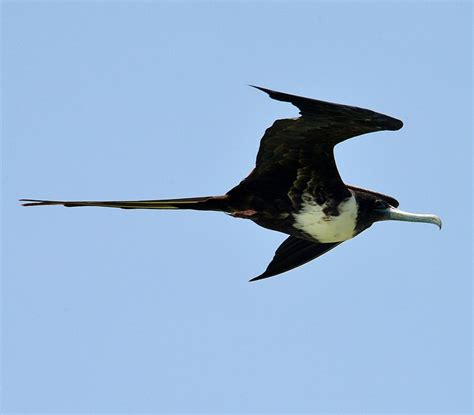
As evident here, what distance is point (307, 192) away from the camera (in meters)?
10.0

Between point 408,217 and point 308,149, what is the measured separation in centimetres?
133

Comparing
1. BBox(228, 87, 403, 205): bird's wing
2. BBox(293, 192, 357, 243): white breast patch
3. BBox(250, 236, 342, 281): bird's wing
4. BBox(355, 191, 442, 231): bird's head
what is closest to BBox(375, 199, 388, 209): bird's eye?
BBox(355, 191, 442, 231): bird's head

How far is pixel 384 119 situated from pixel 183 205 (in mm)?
1635

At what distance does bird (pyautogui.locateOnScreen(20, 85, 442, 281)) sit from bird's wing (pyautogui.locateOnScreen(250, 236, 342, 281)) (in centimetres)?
20

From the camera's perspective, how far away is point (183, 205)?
9.80 meters

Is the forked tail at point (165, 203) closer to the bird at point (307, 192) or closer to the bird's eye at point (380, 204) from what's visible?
the bird at point (307, 192)

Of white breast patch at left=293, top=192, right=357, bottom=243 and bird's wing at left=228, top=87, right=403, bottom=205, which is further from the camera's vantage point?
white breast patch at left=293, top=192, right=357, bottom=243

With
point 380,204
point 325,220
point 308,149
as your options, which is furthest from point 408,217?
point 308,149

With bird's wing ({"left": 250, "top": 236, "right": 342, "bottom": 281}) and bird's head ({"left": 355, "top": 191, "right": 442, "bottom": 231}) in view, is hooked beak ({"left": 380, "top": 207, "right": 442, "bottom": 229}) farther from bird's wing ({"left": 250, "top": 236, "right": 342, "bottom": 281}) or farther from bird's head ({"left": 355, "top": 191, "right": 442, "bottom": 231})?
bird's wing ({"left": 250, "top": 236, "right": 342, "bottom": 281})

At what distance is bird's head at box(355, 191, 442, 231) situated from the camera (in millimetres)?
10404

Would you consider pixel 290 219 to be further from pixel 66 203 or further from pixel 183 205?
pixel 66 203

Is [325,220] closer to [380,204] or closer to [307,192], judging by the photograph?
[307,192]

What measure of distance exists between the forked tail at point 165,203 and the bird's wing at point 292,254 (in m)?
1.11

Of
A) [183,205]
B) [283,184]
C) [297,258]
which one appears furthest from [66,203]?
[297,258]
